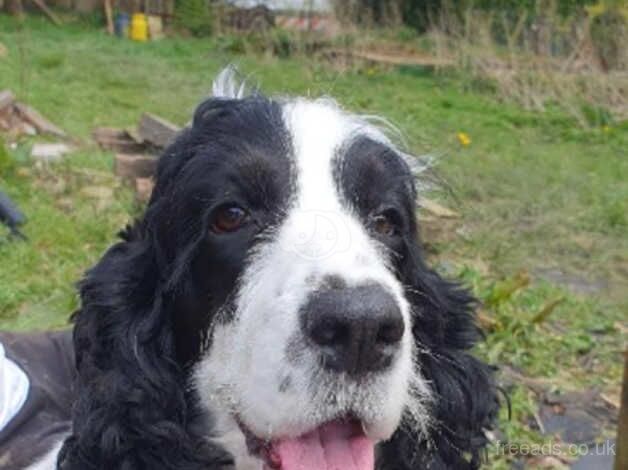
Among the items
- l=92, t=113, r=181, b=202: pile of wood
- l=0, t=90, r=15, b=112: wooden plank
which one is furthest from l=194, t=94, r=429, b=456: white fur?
l=0, t=90, r=15, b=112: wooden plank

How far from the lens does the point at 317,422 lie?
2084 mm

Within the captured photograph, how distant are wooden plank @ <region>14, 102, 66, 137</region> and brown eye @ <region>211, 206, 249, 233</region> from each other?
22.8ft

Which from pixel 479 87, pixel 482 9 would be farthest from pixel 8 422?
pixel 482 9

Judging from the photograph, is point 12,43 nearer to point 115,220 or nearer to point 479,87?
point 479,87

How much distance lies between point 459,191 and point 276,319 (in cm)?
656

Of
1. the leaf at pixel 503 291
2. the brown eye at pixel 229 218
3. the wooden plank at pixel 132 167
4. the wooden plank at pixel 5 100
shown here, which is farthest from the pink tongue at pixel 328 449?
the wooden plank at pixel 5 100

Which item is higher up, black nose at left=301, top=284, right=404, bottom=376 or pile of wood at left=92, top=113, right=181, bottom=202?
black nose at left=301, top=284, right=404, bottom=376

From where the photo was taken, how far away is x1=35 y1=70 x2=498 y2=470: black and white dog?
6.69ft

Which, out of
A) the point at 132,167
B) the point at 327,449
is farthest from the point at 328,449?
the point at 132,167

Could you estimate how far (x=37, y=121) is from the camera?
905 centimetres

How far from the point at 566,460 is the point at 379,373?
2.19 meters

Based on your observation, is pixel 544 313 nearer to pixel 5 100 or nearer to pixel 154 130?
pixel 154 130

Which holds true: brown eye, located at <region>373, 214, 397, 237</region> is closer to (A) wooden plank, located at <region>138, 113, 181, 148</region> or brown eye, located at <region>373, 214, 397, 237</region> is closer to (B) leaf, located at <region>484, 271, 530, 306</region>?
(B) leaf, located at <region>484, 271, 530, 306</region>

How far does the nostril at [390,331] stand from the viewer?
199 cm
